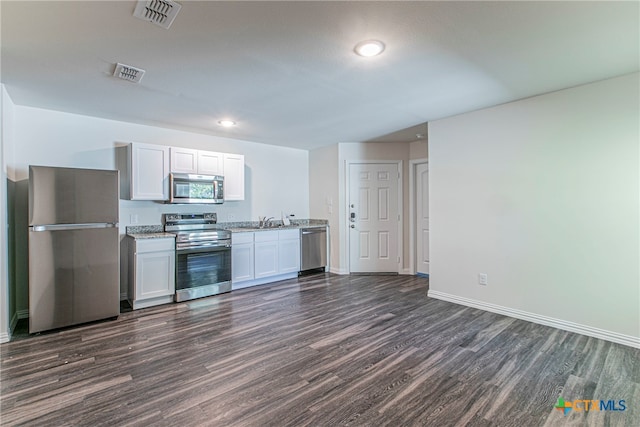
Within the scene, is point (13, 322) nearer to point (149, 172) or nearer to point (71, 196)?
point (71, 196)

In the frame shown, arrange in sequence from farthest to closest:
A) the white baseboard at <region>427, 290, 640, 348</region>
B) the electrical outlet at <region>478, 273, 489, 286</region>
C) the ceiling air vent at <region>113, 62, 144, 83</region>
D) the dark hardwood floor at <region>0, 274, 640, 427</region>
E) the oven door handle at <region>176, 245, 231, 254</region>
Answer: the oven door handle at <region>176, 245, 231, 254</region>, the electrical outlet at <region>478, 273, 489, 286</region>, the white baseboard at <region>427, 290, 640, 348</region>, the ceiling air vent at <region>113, 62, 144, 83</region>, the dark hardwood floor at <region>0, 274, 640, 427</region>

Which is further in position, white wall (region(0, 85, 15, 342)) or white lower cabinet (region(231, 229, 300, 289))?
white lower cabinet (region(231, 229, 300, 289))

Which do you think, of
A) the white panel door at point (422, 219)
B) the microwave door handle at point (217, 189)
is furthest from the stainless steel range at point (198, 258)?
the white panel door at point (422, 219)

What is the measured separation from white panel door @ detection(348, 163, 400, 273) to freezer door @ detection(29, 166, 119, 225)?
3.66m

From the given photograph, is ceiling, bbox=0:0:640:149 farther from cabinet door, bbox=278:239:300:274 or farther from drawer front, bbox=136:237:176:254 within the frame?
cabinet door, bbox=278:239:300:274

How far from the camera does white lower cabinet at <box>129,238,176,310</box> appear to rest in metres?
3.57

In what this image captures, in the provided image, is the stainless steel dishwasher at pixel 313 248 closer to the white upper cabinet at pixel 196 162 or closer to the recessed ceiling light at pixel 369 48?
the white upper cabinet at pixel 196 162

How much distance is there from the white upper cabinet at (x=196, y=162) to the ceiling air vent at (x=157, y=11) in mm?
2463

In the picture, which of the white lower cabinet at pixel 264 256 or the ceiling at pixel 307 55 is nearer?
the ceiling at pixel 307 55

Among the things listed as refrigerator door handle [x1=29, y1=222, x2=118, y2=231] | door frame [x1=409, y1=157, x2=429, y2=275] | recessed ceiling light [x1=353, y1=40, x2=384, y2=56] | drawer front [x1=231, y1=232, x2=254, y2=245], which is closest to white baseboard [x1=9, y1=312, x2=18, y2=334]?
refrigerator door handle [x1=29, y1=222, x2=118, y2=231]

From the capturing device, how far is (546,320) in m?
3.11

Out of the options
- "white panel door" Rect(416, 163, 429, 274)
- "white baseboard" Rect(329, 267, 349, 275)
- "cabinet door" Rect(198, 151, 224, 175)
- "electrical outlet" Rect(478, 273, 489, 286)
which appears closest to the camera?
"electrical outlet" Rect(478, 273, 489, 286)

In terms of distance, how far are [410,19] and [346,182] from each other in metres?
3.69

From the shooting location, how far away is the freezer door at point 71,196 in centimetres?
289
